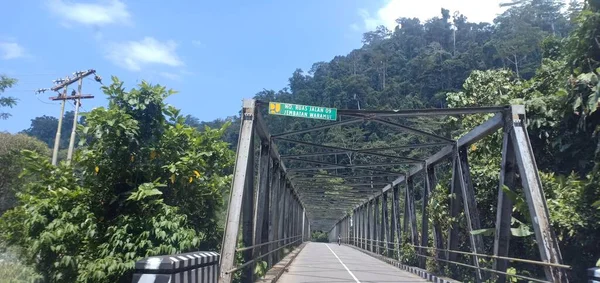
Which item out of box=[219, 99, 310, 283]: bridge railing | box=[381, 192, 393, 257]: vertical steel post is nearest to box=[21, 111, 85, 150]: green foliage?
box=[381, 192, 393, 257]: vertical steel post

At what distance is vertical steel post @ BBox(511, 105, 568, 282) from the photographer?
8.44 metres

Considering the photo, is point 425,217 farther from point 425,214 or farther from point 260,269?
point 260,269

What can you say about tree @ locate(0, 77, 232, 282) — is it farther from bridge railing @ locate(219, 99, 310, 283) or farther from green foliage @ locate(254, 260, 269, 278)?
green foliage @ locate(254, 260, 269, 278)

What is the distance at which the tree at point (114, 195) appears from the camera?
772 cm

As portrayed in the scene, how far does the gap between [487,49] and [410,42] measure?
2927 cm

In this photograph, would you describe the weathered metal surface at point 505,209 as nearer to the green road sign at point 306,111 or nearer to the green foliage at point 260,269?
the green road sign at point 306,111

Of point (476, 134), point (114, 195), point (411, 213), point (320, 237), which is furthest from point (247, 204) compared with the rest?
point (320, 237)

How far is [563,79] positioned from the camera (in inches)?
446

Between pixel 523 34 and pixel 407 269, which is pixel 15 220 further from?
pixel 523 34

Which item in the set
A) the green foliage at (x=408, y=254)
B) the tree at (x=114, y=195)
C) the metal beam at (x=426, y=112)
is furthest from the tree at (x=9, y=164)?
the green foliage at (x=408, y=254)

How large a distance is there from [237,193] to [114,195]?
7.15 ft

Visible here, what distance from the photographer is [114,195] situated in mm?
8742

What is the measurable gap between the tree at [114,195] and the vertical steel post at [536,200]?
6.00 m

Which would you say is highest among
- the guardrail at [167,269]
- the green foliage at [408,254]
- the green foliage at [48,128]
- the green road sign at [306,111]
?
the green foliage at [48,128]
